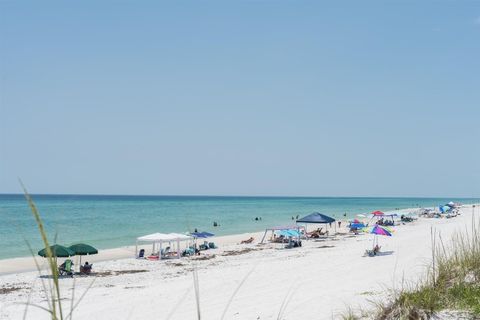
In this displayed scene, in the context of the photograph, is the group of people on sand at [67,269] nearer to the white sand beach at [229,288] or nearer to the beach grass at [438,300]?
the white sand beach at [229,288]

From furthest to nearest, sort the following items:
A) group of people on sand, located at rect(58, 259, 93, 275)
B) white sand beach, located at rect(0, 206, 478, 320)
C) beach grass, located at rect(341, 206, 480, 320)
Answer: group of people on sand, located at rect(58, 259, 93, 275), white sand beach, located at rect(0, 206, 478, 320), beach grass, located at rect(341, 206, 480, 320)

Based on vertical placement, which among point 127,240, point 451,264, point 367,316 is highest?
point 451,264

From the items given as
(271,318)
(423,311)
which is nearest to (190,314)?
(271,318)

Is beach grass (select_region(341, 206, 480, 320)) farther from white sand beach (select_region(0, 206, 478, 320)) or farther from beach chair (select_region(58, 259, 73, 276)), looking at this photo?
beach chair (select_region(58, 259, 73, 276))

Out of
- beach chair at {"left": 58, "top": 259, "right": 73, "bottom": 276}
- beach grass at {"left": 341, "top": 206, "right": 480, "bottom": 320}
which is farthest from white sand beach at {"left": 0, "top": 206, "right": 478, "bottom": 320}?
beach chair at {"left": 58, "top": 259, "right": 73, "bottom": 276}

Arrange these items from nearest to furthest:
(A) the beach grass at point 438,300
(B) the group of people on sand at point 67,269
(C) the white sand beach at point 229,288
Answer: (A) the beach grass at point 438,300, (C) the white sand beach at point 229,288, (B) the group of people on sand at point 67,269

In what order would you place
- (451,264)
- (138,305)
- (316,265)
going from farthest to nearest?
(316,265)
(138,305)
(451,264)

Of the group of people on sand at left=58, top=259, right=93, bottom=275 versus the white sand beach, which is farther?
the group of people on sand at left=58, top=259, right=93, bottom=275

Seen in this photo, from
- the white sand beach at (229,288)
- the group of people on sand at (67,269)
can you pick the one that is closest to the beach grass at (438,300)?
the white sand beach at (229,288)

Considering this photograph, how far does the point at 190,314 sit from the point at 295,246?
17.7 m

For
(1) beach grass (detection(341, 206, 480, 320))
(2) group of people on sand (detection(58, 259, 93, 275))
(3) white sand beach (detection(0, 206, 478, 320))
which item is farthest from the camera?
(2) group of people on sand (detection(58, 259, 93, 275))

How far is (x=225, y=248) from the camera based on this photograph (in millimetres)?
26422

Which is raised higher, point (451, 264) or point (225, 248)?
point (451, 264)

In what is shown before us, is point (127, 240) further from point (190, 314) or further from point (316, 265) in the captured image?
point (190, 314)
